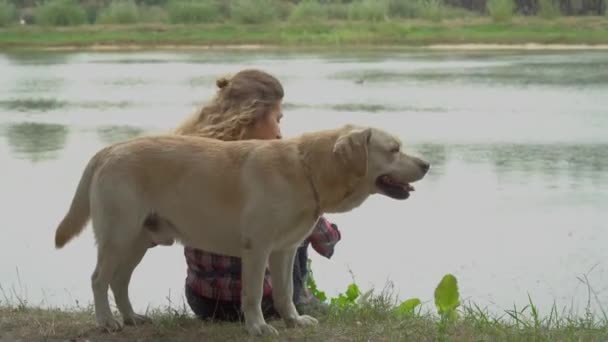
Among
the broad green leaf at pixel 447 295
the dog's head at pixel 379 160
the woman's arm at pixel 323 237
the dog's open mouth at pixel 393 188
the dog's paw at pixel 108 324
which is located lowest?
the broad green leaf at pixel 447 295

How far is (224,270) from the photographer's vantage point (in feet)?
17.0

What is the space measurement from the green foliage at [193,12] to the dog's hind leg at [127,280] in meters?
36.0

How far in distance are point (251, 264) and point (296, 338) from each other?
0.36 metres

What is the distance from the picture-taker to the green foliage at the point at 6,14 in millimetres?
41578

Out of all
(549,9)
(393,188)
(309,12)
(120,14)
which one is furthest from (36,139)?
(120,14)

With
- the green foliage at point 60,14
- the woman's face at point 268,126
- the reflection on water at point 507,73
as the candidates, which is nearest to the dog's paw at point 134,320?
the woman's face at point 268,126

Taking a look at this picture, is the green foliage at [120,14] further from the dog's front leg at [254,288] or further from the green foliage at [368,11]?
the dog's front leg at [254,288]

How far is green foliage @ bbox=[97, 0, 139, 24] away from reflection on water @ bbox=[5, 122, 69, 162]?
87.2 ft

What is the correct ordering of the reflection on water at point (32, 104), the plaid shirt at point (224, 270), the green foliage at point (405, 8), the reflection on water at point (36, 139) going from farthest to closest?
the green foliage at point (405, 8) < the reflection on water at point (32, 104) < the reflection on water at point (36, 139) < the plaid shirt at point (224, 270)

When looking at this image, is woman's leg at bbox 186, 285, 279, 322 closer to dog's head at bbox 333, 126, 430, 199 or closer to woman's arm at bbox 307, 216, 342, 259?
woman's arm at bbox 307, 216, 342, 259

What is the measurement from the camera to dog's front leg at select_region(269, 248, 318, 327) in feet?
16.0

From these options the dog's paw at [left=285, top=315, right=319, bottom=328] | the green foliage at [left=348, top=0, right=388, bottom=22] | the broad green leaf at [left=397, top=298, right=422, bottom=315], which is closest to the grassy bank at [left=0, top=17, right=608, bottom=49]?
the green foliage at [left=348, top=0, right=388, bottom=22]

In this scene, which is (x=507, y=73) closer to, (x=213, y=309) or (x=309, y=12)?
(x=213, y=309)

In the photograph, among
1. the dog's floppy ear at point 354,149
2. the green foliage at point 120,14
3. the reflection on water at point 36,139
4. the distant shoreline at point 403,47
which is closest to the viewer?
the dog's floppy ear at point 354,149
